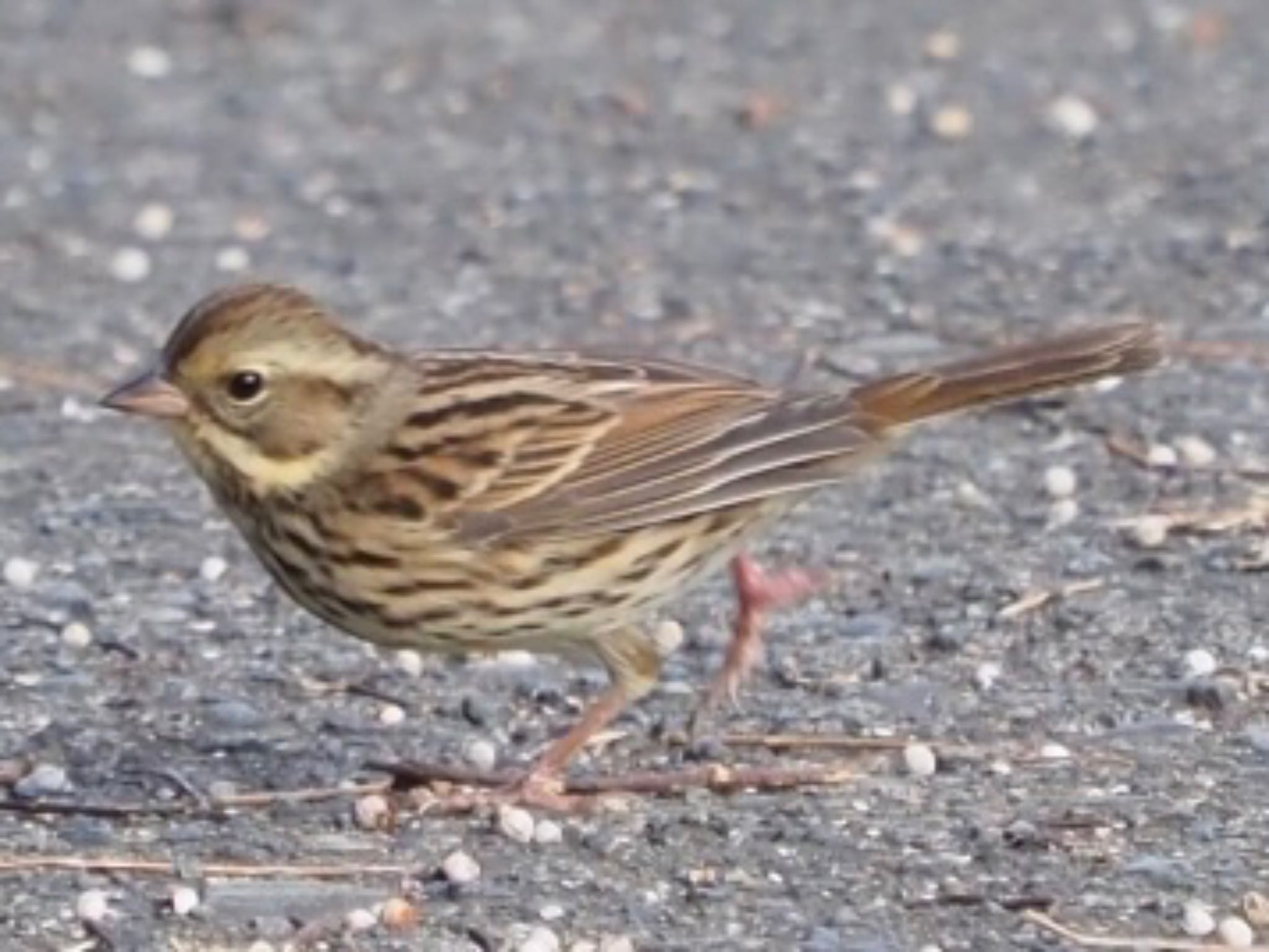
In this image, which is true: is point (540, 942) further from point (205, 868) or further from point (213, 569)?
point (213, 569)

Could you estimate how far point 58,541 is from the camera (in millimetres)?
9602

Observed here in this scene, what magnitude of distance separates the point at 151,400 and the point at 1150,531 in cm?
272

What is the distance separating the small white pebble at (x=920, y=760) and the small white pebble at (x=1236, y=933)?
3.23 ft

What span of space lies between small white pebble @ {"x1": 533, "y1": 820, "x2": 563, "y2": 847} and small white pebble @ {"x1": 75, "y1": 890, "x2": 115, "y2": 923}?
32.5 inches

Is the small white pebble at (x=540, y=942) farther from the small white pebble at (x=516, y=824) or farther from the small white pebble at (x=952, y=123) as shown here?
the small white pebble at (x=952, y=123)

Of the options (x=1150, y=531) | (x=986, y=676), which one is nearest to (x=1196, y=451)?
(x=1150, y=531)

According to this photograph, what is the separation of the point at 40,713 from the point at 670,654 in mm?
1353

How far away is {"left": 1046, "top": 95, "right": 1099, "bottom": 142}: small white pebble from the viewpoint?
1313 centimetres

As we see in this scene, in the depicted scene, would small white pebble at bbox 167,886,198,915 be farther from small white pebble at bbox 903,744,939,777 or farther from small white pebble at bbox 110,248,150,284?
small white pebble at bbox 110,248,150,284

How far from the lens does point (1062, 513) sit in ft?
31.5

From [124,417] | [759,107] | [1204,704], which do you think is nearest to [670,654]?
[1204,704]

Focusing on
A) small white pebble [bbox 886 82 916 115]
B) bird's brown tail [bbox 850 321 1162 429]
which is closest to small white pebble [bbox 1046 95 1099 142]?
small white pebble [bbox 886 82 916 115]

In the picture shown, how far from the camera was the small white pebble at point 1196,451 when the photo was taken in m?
9.85

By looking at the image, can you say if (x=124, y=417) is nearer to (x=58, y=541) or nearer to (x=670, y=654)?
(x=58, y=541)
